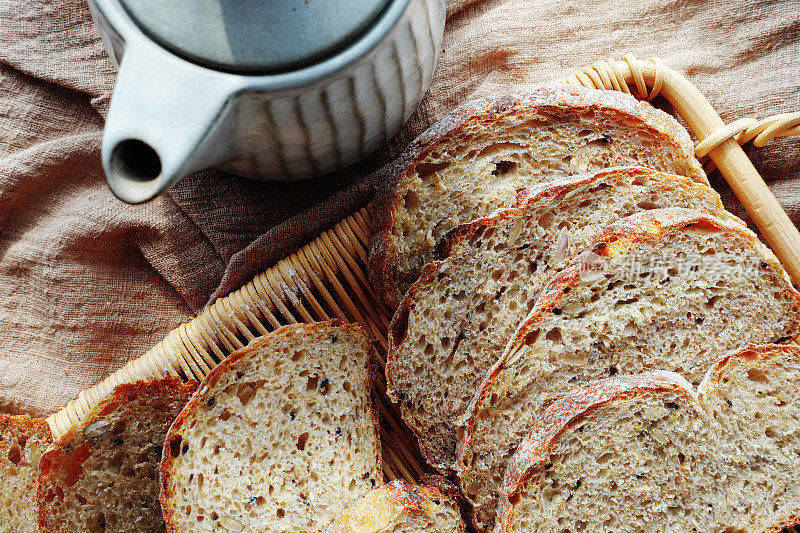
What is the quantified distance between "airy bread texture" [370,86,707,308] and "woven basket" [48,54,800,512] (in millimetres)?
118

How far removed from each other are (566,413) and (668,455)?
0.92ft

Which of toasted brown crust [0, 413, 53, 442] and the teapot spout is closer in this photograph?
the teapot spout

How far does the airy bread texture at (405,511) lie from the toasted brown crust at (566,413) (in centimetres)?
13

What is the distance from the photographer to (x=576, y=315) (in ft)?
5.97

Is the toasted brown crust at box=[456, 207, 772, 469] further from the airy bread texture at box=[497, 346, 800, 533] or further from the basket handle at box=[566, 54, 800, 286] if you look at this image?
the basket handle at box=[566, 54, 800, 286]

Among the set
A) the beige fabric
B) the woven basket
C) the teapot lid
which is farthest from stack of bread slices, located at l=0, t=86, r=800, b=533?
the teapot lid

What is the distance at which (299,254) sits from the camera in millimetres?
2039

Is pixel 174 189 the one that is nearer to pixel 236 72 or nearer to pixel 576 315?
pixel 236 72

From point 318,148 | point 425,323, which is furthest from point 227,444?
point 318,148

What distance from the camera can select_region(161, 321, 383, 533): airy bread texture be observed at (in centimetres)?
179

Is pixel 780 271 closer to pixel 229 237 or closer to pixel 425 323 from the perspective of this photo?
pixel 425 323

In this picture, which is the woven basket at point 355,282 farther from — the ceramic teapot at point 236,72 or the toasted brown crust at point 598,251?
the ceramic teapot at point 236,72

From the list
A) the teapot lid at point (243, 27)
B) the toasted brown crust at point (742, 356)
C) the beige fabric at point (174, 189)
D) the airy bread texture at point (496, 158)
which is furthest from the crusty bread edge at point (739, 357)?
the teapot lid at point (243, 27)

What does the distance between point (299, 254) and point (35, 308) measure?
863 mm
